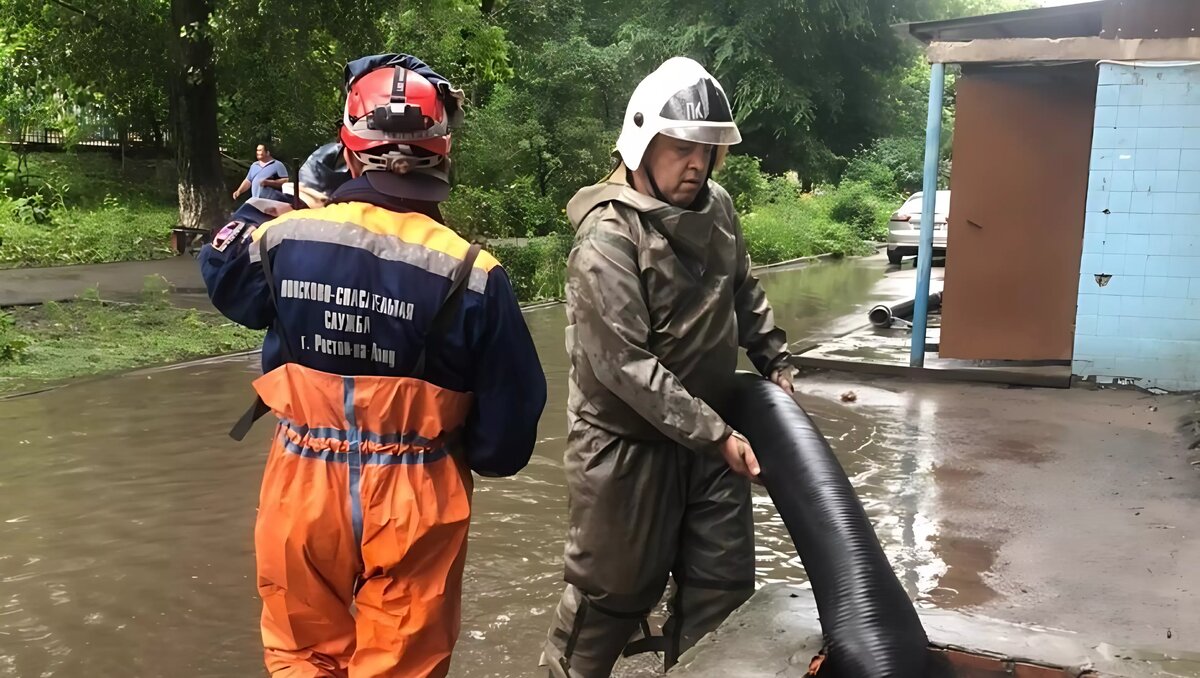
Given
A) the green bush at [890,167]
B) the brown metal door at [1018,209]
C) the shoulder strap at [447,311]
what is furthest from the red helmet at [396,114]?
the green bush at [890,167]

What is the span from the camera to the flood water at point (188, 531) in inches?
159

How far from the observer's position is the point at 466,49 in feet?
60.8

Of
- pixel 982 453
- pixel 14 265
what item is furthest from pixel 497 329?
pixel 14 265

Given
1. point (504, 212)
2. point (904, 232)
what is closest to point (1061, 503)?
point (504, 212)

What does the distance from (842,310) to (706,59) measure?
19309mm

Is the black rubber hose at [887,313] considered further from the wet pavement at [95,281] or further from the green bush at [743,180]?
the green bush at [743,180]

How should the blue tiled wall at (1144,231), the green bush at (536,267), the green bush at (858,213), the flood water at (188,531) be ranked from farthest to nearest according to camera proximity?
the green bush at (858,213) < the green bush at (536,267) < the blue tiled wall at (1144,231) < the flood water at (188,531)

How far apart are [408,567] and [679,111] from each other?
1502 millimetres

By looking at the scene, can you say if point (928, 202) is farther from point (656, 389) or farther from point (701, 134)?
point (656, 389)

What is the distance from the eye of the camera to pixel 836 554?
2623mm

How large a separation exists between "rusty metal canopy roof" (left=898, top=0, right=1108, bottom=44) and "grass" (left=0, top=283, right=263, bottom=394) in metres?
6.61

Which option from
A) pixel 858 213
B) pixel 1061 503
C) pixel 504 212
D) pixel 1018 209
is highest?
pixel 1018 209

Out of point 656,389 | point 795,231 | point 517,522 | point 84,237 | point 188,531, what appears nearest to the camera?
point 656,389

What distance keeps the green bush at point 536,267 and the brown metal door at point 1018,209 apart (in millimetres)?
5687
